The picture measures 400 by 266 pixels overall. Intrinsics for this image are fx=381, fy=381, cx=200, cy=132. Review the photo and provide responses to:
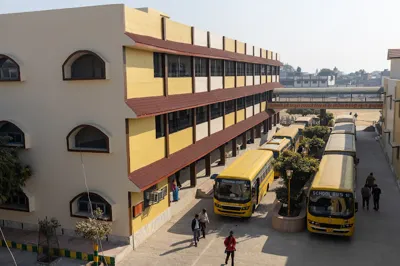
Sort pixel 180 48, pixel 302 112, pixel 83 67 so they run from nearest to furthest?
pixel 83 67 → pixel 180 48 → pixel 302 112

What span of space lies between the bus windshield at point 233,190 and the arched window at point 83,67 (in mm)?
7819

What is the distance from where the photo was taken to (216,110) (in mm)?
27625

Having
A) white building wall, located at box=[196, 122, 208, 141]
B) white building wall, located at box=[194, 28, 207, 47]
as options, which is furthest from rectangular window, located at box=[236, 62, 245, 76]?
white building wall, located at box=[196, 122, 208, 141]

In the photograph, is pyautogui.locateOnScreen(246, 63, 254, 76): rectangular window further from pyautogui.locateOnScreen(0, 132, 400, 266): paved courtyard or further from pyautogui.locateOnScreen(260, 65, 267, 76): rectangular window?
pyautogui.locateOnScreen(0, 132, 400, 266): paved courtyard

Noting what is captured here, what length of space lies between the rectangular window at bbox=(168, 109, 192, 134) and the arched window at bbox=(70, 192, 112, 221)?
5.25 m

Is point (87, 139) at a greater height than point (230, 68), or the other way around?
point (230, 68)

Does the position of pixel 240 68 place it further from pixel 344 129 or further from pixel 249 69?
pixel 344 129

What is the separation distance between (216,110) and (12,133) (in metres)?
14.0

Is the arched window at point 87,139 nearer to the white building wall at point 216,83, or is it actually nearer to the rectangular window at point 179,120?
the rectangular window at point 179,120

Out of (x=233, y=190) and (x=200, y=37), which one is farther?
(x=200, y=37)

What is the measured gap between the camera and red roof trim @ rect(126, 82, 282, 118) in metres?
16.0

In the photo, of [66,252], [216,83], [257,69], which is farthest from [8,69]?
[257,69]

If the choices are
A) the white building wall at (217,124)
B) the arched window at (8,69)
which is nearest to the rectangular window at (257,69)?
the white building wall at (217,124)

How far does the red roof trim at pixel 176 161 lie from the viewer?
1624cm
